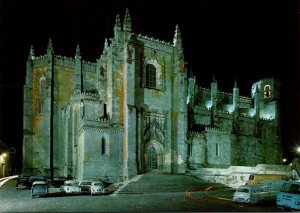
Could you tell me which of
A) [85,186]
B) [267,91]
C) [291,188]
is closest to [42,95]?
[85,186]

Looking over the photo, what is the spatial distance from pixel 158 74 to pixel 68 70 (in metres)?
13.7

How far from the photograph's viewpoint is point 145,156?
40.5 m

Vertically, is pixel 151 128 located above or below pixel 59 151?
above

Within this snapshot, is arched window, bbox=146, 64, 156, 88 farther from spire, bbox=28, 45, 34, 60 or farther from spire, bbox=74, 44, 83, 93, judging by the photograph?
spire, bbox=28, 45, 34, 60

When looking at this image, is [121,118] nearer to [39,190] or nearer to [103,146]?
[103,146]

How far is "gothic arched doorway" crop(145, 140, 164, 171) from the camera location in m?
40.8

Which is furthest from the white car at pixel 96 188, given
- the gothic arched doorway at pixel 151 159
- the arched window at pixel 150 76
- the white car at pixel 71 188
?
the arched window at pixel 150 76

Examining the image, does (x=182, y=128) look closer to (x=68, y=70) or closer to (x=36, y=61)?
(x=68, y=70)

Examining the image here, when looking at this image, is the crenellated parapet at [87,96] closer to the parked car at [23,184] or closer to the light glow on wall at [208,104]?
the parked car at [23,184]

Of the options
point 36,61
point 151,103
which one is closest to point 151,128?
point 151,103

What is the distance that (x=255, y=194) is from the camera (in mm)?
21859

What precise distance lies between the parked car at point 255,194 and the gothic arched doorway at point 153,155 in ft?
62.0

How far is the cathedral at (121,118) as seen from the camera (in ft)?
126

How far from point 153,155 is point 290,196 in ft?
78.9
